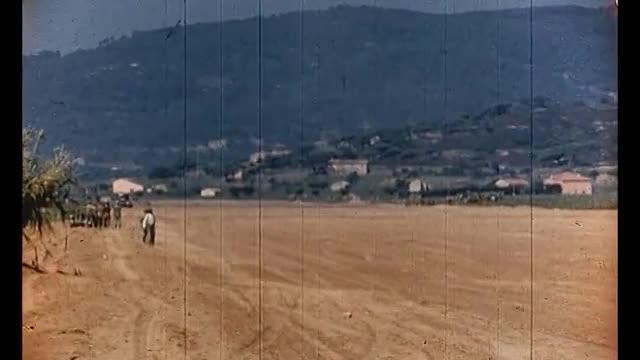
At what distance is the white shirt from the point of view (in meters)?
2.30

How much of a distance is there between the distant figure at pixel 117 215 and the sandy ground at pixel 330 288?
0.06ft

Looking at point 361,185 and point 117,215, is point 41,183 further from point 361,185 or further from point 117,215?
point 361,185

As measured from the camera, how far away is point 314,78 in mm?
2285

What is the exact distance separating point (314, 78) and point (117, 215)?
618 mm

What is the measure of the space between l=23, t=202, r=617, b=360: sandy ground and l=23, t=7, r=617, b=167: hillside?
0.71ft

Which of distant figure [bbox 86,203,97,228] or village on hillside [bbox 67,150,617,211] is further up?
village on hillside [bbox 67,150,617,211]

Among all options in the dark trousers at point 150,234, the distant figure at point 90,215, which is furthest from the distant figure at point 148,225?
the distant figure at point 90,215

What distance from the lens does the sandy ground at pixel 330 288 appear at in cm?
229

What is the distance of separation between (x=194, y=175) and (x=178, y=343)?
0.44 meters

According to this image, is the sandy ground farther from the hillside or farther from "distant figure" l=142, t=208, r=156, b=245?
the hillside

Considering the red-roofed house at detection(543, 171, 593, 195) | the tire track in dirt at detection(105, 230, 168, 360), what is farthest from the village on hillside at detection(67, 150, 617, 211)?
the tire track in dirt at detection(105, 230, 168, 360)

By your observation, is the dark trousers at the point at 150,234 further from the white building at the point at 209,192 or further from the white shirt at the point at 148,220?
the white building at the point at 209,192
